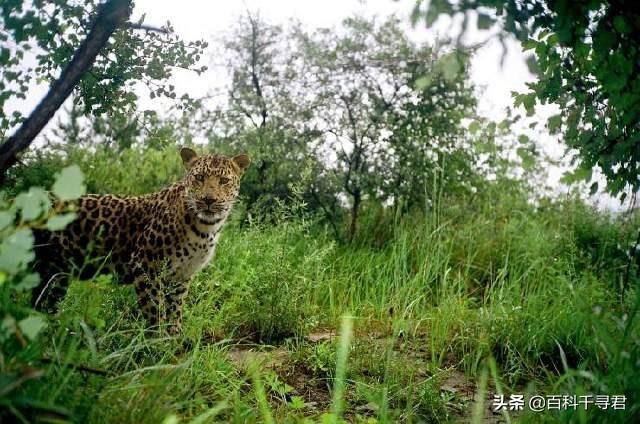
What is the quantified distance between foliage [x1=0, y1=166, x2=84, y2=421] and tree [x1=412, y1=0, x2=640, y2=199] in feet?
5.04

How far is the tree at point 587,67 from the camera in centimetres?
278

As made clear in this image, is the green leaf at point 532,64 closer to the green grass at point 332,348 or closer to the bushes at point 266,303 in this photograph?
the green grass at point 332,348

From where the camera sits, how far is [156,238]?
4.92 metres

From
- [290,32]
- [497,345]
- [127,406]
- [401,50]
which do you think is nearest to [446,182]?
[401,50]

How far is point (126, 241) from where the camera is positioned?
5141mm

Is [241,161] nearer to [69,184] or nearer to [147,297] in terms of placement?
[147,297]

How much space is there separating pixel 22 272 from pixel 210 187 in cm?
271

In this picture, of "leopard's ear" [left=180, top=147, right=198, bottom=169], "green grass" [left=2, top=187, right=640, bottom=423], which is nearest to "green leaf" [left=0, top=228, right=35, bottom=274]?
"green grass" [left=2, top=187, right=640, bottom=423]

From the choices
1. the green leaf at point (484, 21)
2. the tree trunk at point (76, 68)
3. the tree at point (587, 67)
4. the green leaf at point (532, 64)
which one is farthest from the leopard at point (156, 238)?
the green leaf at point (532, 64)

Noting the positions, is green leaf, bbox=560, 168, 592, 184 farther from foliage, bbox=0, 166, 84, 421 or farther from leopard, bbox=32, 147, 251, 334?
foliage, bbox=0, 166, 84, 421

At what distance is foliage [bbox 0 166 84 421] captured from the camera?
1880 mm

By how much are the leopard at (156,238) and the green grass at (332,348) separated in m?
0.24

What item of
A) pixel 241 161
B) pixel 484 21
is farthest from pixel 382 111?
pixel 484 21

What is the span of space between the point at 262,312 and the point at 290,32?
4.97 metres
